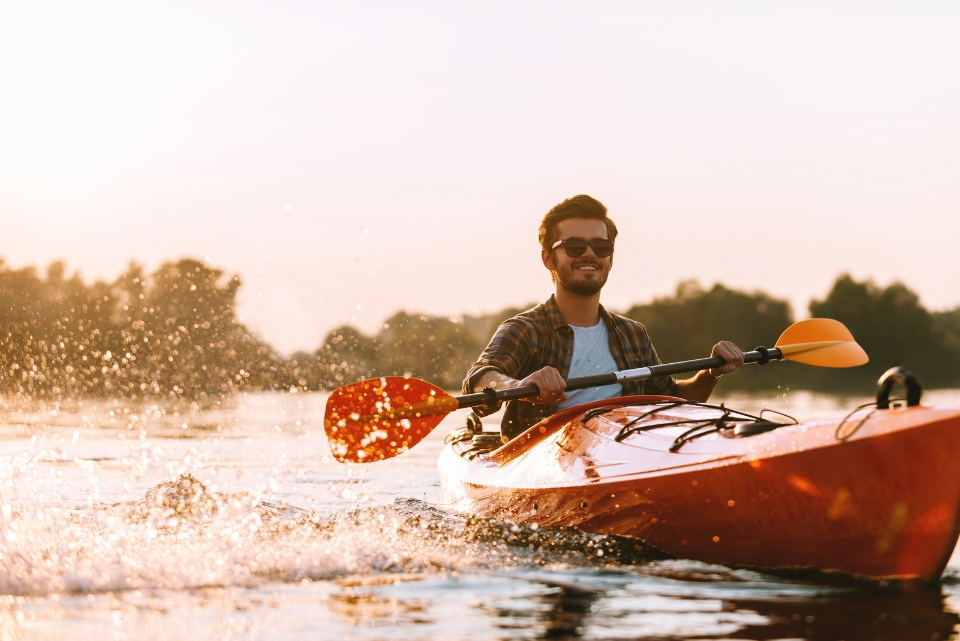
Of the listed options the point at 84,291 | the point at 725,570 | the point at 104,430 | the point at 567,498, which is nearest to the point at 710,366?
the point at 567,498

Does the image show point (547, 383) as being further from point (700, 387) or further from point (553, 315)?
point (700, 387)

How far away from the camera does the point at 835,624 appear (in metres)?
3.22

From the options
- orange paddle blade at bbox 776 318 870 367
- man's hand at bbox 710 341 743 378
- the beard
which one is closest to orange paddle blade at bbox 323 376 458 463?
the beard

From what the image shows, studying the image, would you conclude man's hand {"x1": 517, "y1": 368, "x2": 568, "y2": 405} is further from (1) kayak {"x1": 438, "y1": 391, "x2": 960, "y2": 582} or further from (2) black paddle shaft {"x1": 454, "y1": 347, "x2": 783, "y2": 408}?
(1) kayak {"x1": 438, "y1": 391, "x2": 960, "y2": 582}

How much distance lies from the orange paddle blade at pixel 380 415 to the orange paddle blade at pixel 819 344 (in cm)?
231

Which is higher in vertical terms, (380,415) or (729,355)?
(729,355)

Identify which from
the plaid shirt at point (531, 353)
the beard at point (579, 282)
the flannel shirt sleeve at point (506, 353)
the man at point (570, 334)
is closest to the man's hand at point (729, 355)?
the man at point (570, 334)

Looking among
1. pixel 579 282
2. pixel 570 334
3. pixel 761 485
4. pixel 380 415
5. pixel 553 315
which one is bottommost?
pixel 761 485

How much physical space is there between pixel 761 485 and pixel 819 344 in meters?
2.84

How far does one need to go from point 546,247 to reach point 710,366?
3.86 ft

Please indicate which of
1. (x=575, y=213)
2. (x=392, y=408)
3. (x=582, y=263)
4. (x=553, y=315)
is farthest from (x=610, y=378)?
(x=392, y=408)

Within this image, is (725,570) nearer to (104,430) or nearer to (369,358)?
(369,358)

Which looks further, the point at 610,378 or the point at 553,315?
the point at 553,315

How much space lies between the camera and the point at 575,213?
229 inches
